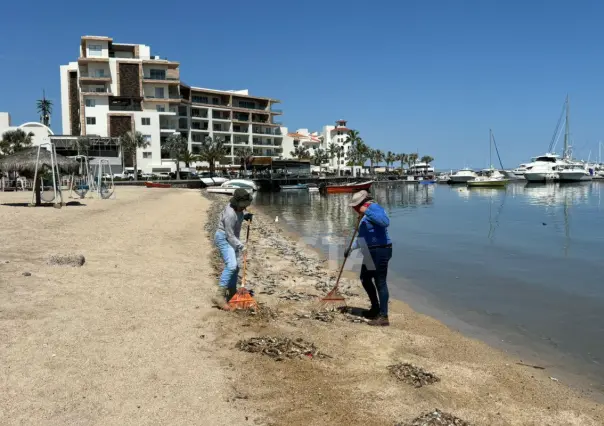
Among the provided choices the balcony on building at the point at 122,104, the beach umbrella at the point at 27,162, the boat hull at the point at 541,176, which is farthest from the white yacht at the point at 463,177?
the beach umbrella at the point at 27,162

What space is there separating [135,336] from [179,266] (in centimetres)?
485

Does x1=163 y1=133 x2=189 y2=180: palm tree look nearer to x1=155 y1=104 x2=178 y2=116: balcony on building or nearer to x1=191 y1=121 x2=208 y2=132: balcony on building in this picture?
x1=155 y1=104 x2=178 y2=116: balcony on building

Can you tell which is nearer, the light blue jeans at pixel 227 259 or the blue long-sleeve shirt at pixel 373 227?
the blue long-sleeve shirt at pixel 373 227

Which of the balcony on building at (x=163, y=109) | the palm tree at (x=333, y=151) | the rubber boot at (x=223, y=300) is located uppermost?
the balcony on building at (x=163, y=109)

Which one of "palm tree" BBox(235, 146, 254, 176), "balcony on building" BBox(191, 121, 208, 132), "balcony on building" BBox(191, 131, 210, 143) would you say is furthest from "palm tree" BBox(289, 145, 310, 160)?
"balcony on building" BBox(191, 131, 210, 143)

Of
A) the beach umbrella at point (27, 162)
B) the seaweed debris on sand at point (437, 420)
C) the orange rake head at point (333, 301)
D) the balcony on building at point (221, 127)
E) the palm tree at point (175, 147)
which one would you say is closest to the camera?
the seaweed debris on sand at point (437, 420)

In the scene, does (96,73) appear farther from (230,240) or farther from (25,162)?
(230,240)

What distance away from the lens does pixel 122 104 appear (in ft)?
258

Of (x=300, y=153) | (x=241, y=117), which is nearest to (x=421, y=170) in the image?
(x=300, y=153)

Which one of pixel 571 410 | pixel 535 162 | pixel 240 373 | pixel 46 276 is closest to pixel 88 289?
pixel 46 276

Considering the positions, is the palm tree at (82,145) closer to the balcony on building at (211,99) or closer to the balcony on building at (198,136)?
the balcony on building at (198,136)

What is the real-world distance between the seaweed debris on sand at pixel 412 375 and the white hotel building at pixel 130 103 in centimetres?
7342

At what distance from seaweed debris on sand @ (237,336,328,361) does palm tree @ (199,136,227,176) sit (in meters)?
75.6

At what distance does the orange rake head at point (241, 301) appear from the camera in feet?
23.4
